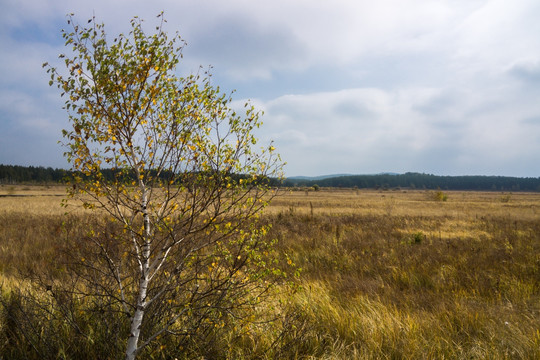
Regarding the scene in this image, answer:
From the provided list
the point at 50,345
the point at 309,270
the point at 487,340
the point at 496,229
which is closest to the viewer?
the point at 50,345

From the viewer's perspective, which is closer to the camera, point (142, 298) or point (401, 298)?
point (142, 298)

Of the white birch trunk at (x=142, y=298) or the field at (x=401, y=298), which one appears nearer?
the white birch trunk at (x=142, y=298)

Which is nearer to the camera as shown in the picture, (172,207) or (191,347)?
(172,207)

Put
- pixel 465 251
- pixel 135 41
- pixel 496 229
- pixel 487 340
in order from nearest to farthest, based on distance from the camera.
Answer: pixel 135 41, pixel 487 340, pixel 465 251, pixel 496 229

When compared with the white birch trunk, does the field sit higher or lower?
lower

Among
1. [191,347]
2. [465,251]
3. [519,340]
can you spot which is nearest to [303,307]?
[191,347]

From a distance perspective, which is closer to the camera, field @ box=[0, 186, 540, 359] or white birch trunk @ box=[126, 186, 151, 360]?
white birch trunk @ box=[126, 186, 151, 360]

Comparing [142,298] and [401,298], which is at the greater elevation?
[142,298]

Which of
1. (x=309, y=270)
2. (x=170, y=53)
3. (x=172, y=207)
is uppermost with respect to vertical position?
(x=170, y=53)

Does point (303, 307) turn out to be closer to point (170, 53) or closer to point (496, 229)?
point (170, 53)

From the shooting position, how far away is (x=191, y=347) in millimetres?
3936

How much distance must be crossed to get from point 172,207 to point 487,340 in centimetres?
472

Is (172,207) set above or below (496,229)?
above

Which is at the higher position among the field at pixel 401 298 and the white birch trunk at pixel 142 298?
the white birch trunk at pixel 142 298
